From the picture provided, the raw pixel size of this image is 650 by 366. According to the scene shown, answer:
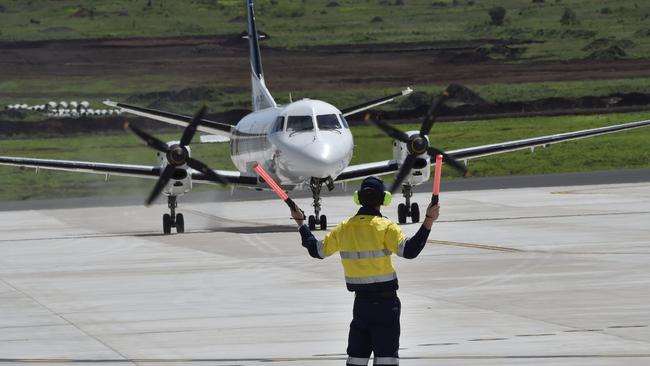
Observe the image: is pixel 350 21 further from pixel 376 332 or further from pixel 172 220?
pixel 376 332

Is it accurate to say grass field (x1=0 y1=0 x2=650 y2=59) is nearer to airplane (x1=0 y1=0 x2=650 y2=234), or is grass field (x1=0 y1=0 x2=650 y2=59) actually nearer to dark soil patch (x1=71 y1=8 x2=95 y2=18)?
dark soil patch (x1=71 y1=8 x2=95 y2=18)

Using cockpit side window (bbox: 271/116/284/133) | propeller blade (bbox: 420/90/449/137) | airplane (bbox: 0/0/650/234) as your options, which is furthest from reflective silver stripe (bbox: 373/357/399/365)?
cockpit side window (bbox: 271/116/284/133)

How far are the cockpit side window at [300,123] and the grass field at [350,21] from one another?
6601 cm

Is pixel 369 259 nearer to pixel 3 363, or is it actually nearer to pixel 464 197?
pixel 3 363

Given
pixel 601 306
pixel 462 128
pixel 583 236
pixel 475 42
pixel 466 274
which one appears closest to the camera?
pixel 601 306

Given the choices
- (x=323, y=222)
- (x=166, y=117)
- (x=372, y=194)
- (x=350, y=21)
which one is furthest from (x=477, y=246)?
(x=350, y=21)

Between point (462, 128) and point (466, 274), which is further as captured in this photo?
point (462, 128)

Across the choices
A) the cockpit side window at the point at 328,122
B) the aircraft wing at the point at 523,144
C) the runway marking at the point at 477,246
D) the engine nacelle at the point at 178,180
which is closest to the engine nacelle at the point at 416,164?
the aircraft wing at the point at 523,144

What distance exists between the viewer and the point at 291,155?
35281 mm

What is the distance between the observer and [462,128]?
8350cm

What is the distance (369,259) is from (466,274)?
11.2 m

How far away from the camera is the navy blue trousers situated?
12.5 metres

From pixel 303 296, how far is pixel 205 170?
554 inches

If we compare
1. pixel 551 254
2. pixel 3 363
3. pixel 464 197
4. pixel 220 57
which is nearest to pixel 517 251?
pixel 551 254
